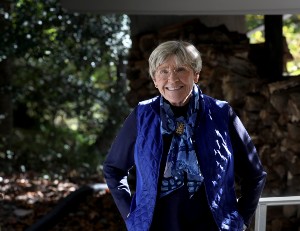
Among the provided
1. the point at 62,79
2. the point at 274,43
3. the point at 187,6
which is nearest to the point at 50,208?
the point at 62,79

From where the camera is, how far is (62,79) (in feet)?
33.1

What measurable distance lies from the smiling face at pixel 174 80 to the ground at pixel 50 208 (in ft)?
14.0

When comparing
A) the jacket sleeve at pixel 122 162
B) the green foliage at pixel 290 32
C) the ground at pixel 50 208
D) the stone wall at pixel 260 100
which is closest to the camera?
the jacket sleeve at pixel 122 162

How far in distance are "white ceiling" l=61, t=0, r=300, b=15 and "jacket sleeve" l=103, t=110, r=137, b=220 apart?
6.94 feet

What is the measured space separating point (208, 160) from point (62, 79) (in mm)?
7474

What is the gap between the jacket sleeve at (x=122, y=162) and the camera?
2.89 meters

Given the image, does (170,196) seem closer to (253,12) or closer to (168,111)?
(168,111)

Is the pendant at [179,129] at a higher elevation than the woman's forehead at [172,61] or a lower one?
lower

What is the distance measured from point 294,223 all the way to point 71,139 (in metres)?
6.05

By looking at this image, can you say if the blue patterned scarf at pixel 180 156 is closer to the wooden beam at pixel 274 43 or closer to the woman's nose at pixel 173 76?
the woman's nose at pixel 173 76

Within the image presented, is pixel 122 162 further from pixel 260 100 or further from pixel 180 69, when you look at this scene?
pixel 260 100

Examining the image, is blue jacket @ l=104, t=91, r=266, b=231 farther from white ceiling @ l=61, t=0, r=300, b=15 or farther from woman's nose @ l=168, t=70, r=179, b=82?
white ceiling @ l=61, t=0, r=300, b=15

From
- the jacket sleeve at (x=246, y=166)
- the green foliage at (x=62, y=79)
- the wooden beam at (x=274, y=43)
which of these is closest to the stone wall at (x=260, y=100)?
the wooden beam at (x=274, y=43)

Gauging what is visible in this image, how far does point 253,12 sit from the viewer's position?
4855mm
